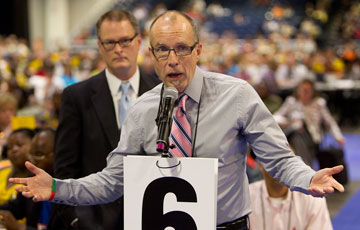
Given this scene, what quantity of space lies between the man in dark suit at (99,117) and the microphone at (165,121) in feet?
3.32

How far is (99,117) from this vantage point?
303 cm

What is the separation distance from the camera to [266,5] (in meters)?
25.9

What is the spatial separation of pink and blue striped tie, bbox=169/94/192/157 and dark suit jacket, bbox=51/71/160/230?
0.84m

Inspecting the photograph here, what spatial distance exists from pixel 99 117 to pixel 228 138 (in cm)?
107

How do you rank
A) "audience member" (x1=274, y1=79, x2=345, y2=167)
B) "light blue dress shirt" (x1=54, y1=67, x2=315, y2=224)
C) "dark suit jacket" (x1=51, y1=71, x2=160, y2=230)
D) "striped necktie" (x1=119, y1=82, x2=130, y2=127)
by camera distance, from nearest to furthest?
"light blue dress shirt" (x1=54, y1=67, x2=315, y2=224), "dark suit jacket" (x1=51, y1=71, x2=160, y2=230), "striped necktie" (x1=119, y1=82, x2=130, y2=127), "audience member" (x1=274, y1=79, x2=345, y2=167)

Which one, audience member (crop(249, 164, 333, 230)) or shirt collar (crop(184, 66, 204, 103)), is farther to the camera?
audience member (crop(249, 164, 333, 230))

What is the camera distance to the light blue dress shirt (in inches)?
85.0

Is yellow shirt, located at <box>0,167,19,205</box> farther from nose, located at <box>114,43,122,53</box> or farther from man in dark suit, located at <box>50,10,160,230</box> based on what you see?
nose, located at <box>114,43,122,53</box>

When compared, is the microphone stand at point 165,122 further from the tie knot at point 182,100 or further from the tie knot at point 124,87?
the tie knot at point 124,87

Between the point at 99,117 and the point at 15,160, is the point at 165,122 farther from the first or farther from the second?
the point at 15,160

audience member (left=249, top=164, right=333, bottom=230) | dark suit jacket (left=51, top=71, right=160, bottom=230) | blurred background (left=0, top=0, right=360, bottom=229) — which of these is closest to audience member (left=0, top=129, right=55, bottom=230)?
dark suit jacket (left=51, top=71, right=160, bottom=230)

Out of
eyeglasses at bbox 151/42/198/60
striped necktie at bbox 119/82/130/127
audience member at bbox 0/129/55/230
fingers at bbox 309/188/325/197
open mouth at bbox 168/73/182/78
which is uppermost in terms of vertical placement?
eyeglasses at bbox 151/42/198/60

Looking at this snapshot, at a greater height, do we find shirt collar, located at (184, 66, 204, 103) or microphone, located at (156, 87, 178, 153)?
shirt collar, located at (184, 66, 204, 103)

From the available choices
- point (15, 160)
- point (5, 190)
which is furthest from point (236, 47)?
point (5, 190)
